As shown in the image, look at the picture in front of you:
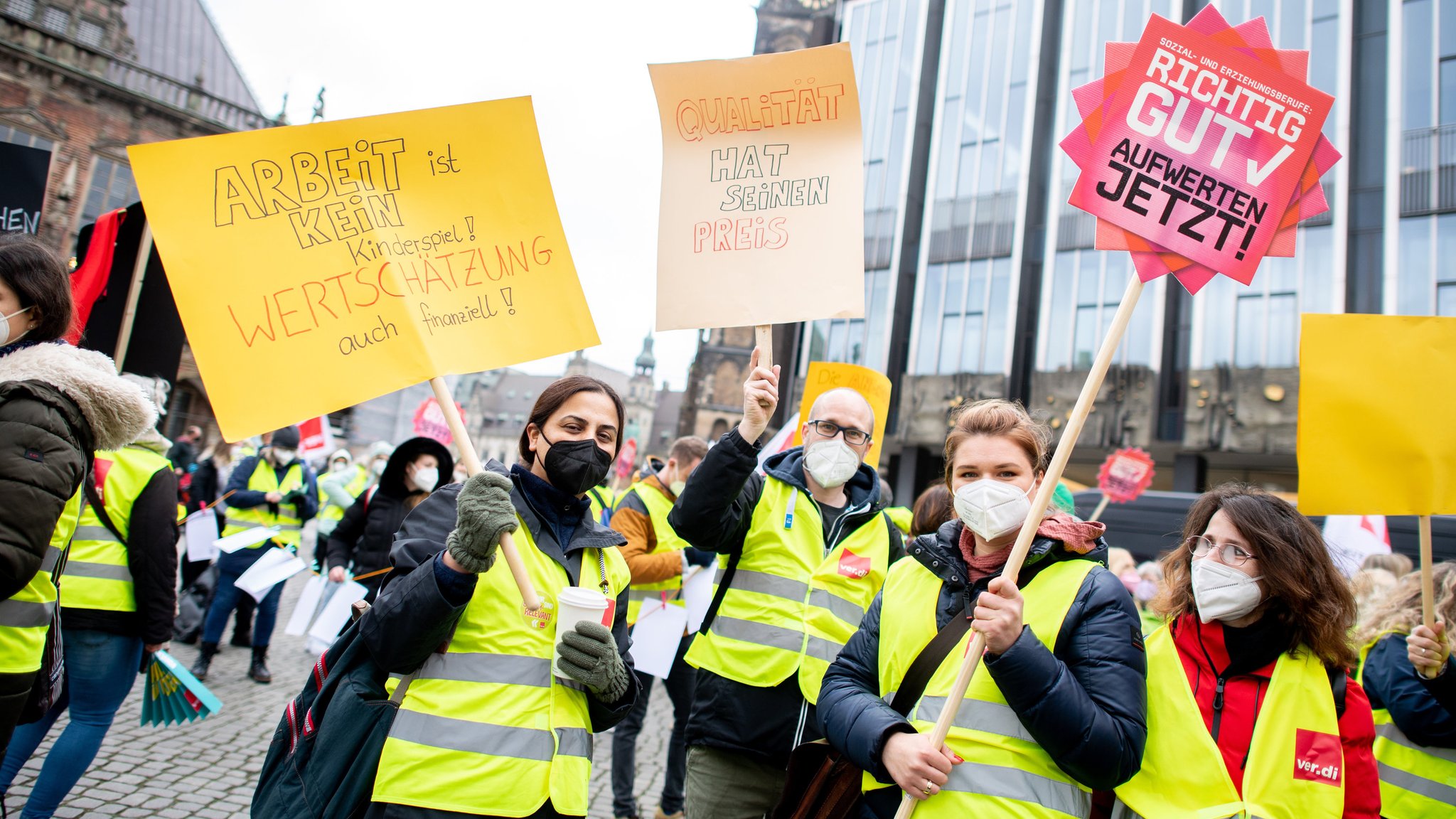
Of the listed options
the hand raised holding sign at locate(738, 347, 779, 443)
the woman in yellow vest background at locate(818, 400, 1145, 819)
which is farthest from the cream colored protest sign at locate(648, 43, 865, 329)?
the woman in yellow vest background at locate(818, 400, 1145, 819)

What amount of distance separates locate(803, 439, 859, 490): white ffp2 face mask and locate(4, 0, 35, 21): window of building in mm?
38222

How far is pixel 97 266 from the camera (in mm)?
4289

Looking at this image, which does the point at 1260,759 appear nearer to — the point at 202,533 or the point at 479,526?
the point at 479,526

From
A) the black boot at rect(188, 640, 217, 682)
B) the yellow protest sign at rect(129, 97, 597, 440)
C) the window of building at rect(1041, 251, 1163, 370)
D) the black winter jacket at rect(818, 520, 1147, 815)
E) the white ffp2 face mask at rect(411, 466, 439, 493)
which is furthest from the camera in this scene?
the window of building at rect(1041, 251, 1163, 370)

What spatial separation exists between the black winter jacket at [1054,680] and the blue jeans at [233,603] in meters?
6.11

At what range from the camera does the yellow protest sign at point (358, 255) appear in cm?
229

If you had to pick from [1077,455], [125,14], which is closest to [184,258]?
[1077,455]

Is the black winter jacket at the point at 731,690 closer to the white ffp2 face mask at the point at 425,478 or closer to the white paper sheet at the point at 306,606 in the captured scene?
the white ffp2 face mask at the point at 425,478

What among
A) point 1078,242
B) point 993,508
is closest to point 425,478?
point 993,508

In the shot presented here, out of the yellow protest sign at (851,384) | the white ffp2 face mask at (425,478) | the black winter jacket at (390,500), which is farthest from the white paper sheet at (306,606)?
the yellow protest sign at (851,384)

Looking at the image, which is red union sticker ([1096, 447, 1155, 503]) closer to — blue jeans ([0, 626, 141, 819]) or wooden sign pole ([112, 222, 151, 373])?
wooden sign pole ([112, 222, 151, 373])

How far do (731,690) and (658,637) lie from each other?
1977 mm

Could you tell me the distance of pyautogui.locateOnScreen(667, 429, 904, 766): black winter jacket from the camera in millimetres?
3006

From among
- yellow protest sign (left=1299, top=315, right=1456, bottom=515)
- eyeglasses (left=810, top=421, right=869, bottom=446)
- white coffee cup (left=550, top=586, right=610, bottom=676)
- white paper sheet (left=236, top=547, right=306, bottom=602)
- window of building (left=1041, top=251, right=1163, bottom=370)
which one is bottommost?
white paper sheet (left=236, top=547, right=306, bottom=602)
